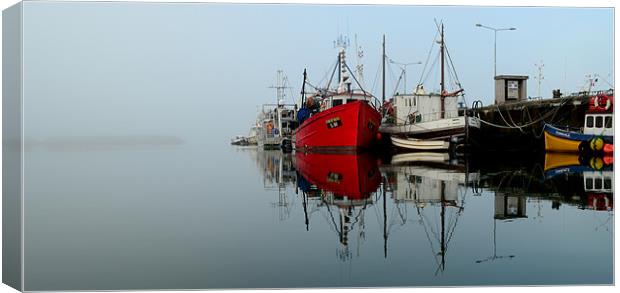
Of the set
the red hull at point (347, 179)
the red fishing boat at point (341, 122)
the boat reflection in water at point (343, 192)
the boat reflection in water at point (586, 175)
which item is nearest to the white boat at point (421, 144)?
the red fishing boat at point (341, 122)

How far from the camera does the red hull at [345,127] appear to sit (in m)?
25.9

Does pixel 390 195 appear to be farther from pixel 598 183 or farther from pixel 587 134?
pixel 587 134

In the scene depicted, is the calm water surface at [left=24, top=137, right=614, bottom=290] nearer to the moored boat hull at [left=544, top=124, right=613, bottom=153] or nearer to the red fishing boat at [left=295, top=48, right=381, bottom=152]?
the moored boat hull at [left=544, top=124, right=613, bottom=153]

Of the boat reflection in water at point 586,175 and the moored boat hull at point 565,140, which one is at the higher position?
the moored boat hull at point 565,140

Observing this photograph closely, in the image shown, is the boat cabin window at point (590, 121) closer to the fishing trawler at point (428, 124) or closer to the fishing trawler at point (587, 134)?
the fishing trawler at point (587, 134)

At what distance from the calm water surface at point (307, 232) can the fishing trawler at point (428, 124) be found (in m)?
10.7

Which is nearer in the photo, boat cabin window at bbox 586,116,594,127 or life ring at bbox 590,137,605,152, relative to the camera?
life ring at bbox 590,137,605,152

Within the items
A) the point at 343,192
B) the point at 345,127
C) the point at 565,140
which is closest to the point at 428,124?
the point at 345,127

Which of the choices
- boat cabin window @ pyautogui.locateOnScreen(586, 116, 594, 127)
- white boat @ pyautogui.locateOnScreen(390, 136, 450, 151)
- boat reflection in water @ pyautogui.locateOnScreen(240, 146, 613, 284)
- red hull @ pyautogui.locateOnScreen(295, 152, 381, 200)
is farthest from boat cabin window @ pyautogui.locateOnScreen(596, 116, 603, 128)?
red hull @ pyautogui.locateOnScreen(295, 152, 381, 200)

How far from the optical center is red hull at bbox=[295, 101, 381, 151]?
25922mm

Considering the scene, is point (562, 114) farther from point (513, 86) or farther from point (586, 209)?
point (586, 209)

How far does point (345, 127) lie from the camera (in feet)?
86.8

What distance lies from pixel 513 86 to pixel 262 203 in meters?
5.74

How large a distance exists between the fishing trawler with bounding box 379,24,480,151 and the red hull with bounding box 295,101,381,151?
75 cm
